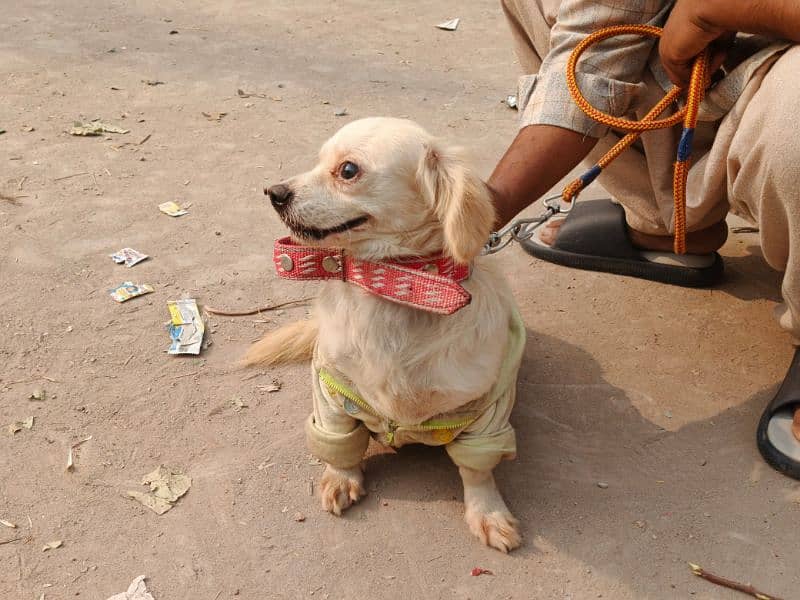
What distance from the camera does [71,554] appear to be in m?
1.94

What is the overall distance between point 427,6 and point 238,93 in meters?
2.02

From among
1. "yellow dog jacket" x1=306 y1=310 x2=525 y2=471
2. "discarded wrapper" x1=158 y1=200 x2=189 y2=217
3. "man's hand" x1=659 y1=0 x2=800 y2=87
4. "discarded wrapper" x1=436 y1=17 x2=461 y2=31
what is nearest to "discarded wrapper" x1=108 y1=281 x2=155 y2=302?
"discarded wrapper" x1=158 y1=200 x2=189 y2=217

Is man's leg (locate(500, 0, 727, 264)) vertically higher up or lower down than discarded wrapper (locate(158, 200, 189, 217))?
higher up

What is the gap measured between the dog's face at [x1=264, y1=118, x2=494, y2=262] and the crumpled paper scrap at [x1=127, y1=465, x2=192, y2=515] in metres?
0.78

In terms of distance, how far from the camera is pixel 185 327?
2709 millimetres

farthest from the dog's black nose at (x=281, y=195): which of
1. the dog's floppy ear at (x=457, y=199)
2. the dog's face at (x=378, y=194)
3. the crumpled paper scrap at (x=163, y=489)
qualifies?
the crumpled paper scrap at (x=163, y=489)

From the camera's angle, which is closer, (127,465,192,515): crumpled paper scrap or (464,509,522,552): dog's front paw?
(464,509,522,552): dog's front paw

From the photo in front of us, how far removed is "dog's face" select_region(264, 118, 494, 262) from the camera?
177 centimetres

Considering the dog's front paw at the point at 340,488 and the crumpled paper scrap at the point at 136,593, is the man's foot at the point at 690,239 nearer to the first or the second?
the dog's front paw at the point at 340,488

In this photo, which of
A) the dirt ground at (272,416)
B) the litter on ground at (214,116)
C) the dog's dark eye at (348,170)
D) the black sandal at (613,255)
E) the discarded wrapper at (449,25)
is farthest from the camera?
the discarded wrapper at (449,25)

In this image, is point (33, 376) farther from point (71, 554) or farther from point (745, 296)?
point (745, 296)

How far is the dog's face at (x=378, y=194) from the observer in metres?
1.77

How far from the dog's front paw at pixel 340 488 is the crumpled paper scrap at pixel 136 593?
0.46 meters

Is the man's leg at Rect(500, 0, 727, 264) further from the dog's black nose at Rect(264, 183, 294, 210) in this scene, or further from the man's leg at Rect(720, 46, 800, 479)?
the dog's black nose at Rect(264, 183, 294, 210)
